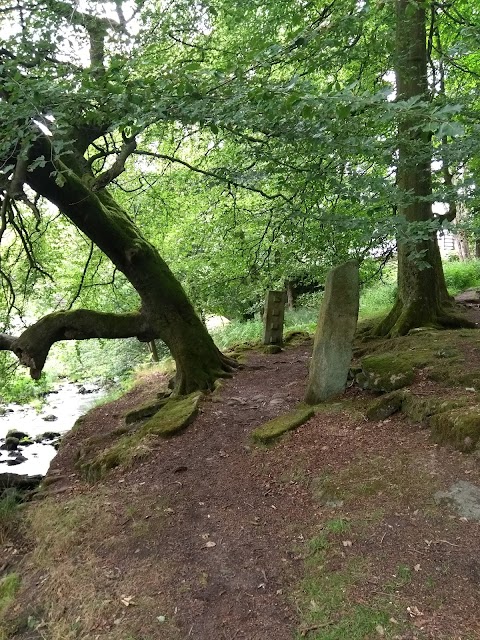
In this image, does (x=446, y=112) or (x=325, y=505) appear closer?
(x=446, y=112)

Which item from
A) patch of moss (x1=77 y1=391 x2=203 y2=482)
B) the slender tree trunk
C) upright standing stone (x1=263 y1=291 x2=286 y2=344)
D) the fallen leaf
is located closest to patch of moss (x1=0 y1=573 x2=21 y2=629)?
patch of moss (x1=77 y1=391 x2=203 y2=482)

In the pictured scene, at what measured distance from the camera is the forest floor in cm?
319

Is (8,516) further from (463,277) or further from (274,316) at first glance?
(463,277)

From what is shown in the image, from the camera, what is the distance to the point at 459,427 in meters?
4.38

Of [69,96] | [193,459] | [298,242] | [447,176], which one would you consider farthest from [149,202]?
[69,96]

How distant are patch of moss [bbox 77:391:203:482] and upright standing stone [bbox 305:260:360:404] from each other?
2137mm

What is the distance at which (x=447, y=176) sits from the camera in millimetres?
7734

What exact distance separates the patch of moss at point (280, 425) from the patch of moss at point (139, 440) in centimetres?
134

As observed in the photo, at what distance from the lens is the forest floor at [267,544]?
3188 mm

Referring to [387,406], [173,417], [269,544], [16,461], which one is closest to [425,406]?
[387,406]

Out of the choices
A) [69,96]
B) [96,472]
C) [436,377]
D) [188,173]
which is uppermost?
[188,173]

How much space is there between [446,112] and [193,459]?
15.5 ft

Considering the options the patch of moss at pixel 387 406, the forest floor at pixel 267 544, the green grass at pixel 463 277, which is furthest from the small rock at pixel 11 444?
the green grass at pixel 463 277

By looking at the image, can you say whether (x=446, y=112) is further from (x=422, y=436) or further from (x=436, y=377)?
(x=436, y=377)
